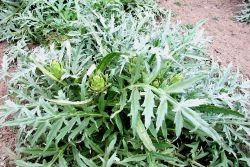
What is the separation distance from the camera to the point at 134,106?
84.5 inches

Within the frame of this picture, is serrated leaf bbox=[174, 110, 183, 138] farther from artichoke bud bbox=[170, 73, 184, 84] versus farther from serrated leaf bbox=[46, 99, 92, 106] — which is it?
serrated leaf bbox=[46, 99, 92, 106]

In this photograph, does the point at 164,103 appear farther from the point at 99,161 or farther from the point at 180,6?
the point at 180,6

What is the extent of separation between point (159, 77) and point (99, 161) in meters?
0.60

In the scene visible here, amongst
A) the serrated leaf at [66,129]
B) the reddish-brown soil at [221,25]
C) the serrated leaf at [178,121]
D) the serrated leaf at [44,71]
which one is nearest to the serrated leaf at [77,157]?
the serrated leaf at [66,129]

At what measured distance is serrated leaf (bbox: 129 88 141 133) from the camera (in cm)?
210

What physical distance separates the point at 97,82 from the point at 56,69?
0.96 ft

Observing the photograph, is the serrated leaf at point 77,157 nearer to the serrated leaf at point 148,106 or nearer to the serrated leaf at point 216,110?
the serrated leaf at point 148,106

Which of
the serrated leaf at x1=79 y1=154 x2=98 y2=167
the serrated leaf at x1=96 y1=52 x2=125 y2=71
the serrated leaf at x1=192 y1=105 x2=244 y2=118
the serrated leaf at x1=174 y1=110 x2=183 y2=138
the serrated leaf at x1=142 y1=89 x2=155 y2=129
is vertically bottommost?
the serrated leaf at x1=79 y1=154 x2=98 y2=167

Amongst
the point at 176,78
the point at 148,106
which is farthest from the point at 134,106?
the point at 176,78

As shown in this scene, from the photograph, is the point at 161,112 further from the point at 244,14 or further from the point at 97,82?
the point at 244,14

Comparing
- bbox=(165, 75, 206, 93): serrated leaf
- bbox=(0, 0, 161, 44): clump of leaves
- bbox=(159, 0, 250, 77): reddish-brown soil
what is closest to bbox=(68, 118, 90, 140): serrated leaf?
bbox=(165, 75, 206, 93): serrated leaf

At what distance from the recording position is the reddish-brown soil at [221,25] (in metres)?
3.32

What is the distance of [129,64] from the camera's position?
237 centimetres

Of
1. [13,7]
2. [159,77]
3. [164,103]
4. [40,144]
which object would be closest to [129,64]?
[159,77]
